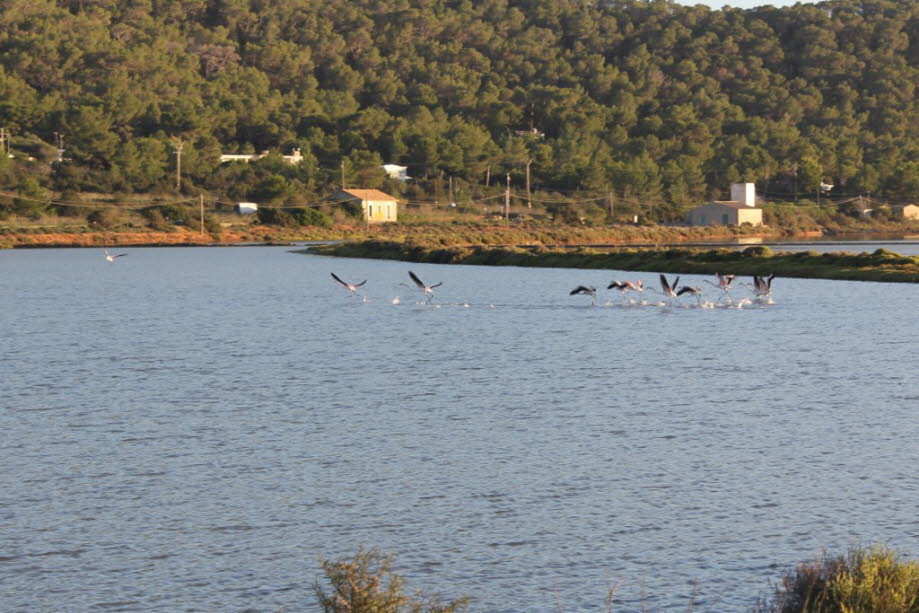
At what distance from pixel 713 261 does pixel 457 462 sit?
64.1m

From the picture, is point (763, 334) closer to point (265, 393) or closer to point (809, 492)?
point (265, 393)

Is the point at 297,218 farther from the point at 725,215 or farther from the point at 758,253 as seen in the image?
the point at 758,253

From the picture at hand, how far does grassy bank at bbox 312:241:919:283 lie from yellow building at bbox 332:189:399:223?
187 feet

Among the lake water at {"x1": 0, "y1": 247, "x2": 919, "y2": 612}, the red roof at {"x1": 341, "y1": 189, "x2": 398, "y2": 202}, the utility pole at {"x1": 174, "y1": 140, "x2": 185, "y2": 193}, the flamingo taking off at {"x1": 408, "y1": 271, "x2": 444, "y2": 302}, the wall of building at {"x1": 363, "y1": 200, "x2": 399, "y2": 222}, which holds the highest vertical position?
the utility pole at {"x1": 174, "y1": 140, "x2": 185, "y2": 193}

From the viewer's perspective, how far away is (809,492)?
1848 centimetres

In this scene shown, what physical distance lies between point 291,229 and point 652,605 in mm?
149773

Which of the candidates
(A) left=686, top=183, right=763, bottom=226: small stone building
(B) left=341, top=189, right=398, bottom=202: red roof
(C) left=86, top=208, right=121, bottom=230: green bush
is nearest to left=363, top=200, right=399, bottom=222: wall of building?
(B) left=341, top=189, right=398, bottom=202: red roof

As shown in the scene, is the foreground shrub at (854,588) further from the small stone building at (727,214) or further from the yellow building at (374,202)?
the small stone building at (727,214)

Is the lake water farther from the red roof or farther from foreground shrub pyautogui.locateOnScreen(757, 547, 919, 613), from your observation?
the red roof

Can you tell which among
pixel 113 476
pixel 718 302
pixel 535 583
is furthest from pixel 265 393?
pixel 718 302

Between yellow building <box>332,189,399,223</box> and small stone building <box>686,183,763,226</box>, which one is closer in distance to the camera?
yellow building <box>332,189,399,223</box>

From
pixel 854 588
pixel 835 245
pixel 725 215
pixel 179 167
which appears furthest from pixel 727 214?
pixel 854 588

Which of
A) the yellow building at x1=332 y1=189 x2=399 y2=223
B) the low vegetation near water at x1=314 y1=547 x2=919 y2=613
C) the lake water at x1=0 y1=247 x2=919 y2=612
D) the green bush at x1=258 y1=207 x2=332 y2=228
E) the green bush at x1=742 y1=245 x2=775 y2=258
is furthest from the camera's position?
the yellow building at x1=332 y1=189 x2=399 y2=223

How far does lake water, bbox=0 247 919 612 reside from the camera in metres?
14.8
